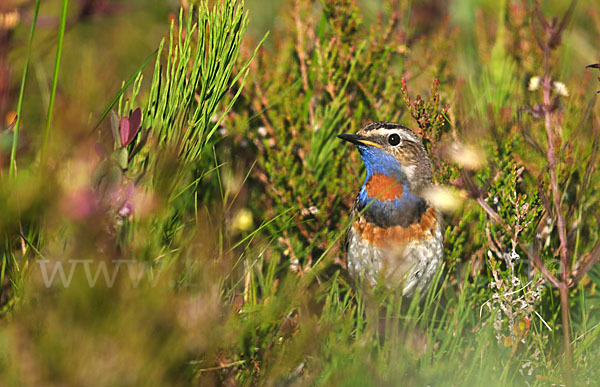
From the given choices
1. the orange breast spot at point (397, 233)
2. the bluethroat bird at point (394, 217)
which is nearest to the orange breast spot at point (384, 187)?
the bluethroat bird at point (394, 217)

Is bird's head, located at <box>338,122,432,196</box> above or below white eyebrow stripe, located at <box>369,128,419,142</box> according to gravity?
below

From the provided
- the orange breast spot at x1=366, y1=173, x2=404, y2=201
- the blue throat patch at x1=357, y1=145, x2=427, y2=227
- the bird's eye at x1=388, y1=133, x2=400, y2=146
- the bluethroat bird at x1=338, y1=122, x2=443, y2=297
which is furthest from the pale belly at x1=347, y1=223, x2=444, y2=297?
the bird's eye at x1=388, y1=133, x2=400, y2=146

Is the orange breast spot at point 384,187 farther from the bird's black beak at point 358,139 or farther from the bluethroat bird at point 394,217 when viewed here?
the bird's black beak at point 358,139

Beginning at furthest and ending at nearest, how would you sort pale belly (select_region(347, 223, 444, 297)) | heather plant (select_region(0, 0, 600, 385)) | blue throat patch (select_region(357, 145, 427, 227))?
blue throat patch (select_region(357, 145, 427, 227)) → pale belly (select_region(347, 223, 444, 297)) → heather plant (select_region(0, 0, 600, 385))

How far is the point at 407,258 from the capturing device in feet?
8.69

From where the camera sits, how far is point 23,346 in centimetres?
129

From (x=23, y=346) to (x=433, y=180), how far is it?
2030 mm

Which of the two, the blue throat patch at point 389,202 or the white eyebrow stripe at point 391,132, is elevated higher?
the white eyebrow stripe at point 391,132

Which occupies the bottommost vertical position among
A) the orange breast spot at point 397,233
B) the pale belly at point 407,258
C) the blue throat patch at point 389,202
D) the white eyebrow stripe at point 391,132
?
the pale belly at point 407,258

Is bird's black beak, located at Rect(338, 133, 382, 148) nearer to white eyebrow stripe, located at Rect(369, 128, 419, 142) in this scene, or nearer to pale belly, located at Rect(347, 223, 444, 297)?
white eyebrow stripe, located at Rect(369, 128, 419, 142)

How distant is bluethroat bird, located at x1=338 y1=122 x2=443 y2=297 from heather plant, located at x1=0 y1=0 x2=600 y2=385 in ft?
0.40

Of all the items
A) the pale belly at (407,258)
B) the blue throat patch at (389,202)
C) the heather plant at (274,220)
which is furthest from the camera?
the blue throat patch at (389,202)

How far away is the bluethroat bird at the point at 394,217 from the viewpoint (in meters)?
2.65

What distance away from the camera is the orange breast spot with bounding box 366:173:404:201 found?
274 cm
